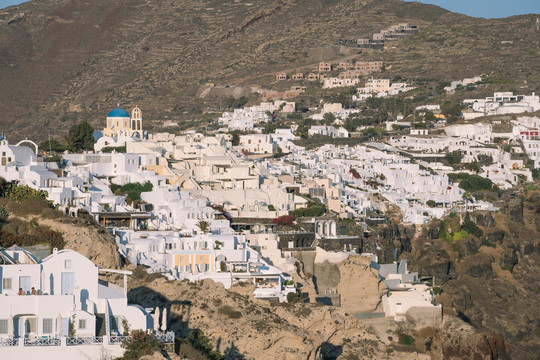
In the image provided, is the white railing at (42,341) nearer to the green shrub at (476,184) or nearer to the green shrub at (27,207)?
the green shrub at (27,207)

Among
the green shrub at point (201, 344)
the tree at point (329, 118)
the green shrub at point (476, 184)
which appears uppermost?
the tree at point (329, 118)

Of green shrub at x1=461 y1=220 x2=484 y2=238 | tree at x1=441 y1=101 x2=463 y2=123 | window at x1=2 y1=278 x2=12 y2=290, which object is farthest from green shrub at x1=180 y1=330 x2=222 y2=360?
tree at x1=441 y1=101 x2=463 y2=123

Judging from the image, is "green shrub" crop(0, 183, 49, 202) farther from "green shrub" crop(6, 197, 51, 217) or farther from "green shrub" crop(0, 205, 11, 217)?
"green shrub" crop(0, 205, 11, 217)

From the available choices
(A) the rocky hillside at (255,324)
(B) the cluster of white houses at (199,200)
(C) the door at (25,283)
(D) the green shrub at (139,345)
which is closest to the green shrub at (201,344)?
(A) the rocky hillside at (255,324)

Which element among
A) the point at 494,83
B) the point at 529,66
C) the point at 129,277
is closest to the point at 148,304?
the point at 129,277

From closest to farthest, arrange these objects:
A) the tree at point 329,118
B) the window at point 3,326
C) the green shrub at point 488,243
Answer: the window at point 3,326 → the green shrub at point 488,243 → the tree at point 329,118

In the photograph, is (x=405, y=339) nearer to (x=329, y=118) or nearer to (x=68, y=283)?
(x=68, y=283)

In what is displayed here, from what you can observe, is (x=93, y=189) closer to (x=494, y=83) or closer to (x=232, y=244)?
(x=232, y=244)
